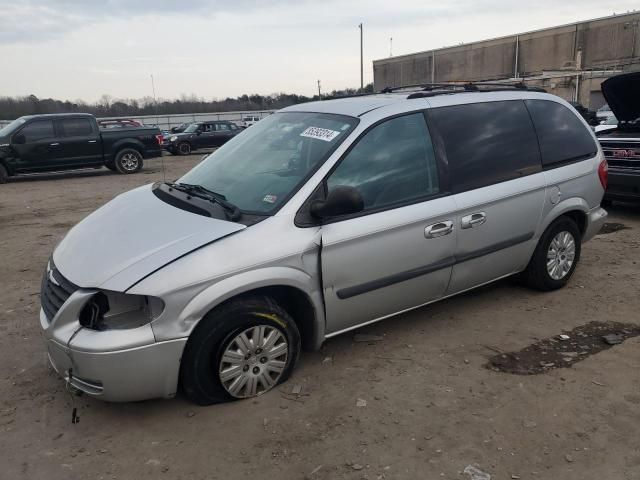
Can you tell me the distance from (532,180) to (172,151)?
21239mm

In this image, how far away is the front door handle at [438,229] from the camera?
3559 millimetres

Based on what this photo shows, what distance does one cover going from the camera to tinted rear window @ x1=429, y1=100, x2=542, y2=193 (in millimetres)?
3801

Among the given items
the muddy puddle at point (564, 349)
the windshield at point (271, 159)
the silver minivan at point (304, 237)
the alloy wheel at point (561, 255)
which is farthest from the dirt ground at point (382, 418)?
the windshield at point (271, 159)

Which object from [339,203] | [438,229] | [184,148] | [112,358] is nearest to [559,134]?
[438,229]

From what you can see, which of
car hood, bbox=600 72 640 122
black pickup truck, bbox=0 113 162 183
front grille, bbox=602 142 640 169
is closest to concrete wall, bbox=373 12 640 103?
black pickup truck, bbox=0 113 162 183

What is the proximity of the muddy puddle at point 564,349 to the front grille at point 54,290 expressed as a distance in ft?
8.64

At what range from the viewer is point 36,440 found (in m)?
2.86

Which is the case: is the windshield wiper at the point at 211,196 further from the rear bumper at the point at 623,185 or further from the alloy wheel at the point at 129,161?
the alloy wheel at the point at 129,161

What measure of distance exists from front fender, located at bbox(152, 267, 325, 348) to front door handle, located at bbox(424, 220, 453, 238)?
2.90ft

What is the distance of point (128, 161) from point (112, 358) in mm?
14092

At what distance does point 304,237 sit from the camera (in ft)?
10.2

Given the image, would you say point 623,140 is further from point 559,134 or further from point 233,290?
point 233,290

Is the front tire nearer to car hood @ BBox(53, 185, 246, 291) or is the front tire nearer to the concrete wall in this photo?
car hood @ BBox(53, 185, 246, 291)

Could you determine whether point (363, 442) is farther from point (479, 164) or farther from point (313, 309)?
point (479, 164)
